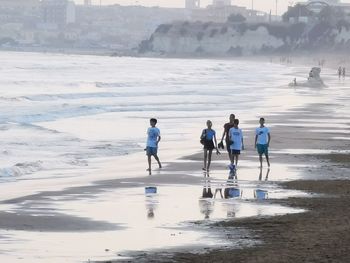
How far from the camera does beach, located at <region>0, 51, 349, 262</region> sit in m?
13.4

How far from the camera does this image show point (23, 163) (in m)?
23.8

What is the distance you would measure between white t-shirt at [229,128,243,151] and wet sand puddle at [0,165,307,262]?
76 centimetres

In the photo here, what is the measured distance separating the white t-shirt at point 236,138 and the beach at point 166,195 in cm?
59

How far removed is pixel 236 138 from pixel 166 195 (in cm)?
403

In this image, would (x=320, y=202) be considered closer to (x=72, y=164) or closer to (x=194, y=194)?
(x=194, y=194)

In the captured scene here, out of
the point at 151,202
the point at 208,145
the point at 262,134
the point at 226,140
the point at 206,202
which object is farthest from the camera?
the point at 262,134

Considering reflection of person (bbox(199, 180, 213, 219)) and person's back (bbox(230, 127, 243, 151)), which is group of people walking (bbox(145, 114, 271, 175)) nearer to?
person's back (bbox(230, 127, 243, 151))

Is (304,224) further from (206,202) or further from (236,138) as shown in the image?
(236,138)

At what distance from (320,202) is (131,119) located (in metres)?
24.6

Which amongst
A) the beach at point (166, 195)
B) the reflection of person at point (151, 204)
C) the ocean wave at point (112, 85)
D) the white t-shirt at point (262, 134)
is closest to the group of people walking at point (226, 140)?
the white t-shirt at point (262, 134)

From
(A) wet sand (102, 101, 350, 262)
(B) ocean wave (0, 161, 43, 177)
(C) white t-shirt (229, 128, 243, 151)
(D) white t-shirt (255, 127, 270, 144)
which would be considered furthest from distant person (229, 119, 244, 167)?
(B) ocean wave (0, 161, 43, 177)

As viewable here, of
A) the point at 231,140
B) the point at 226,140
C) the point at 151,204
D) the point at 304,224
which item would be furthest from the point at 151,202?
the point at 226,140

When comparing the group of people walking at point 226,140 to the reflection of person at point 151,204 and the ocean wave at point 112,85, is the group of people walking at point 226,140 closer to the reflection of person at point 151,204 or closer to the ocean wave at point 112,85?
the reflection of person at point 151,204

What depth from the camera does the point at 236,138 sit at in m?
22.5
